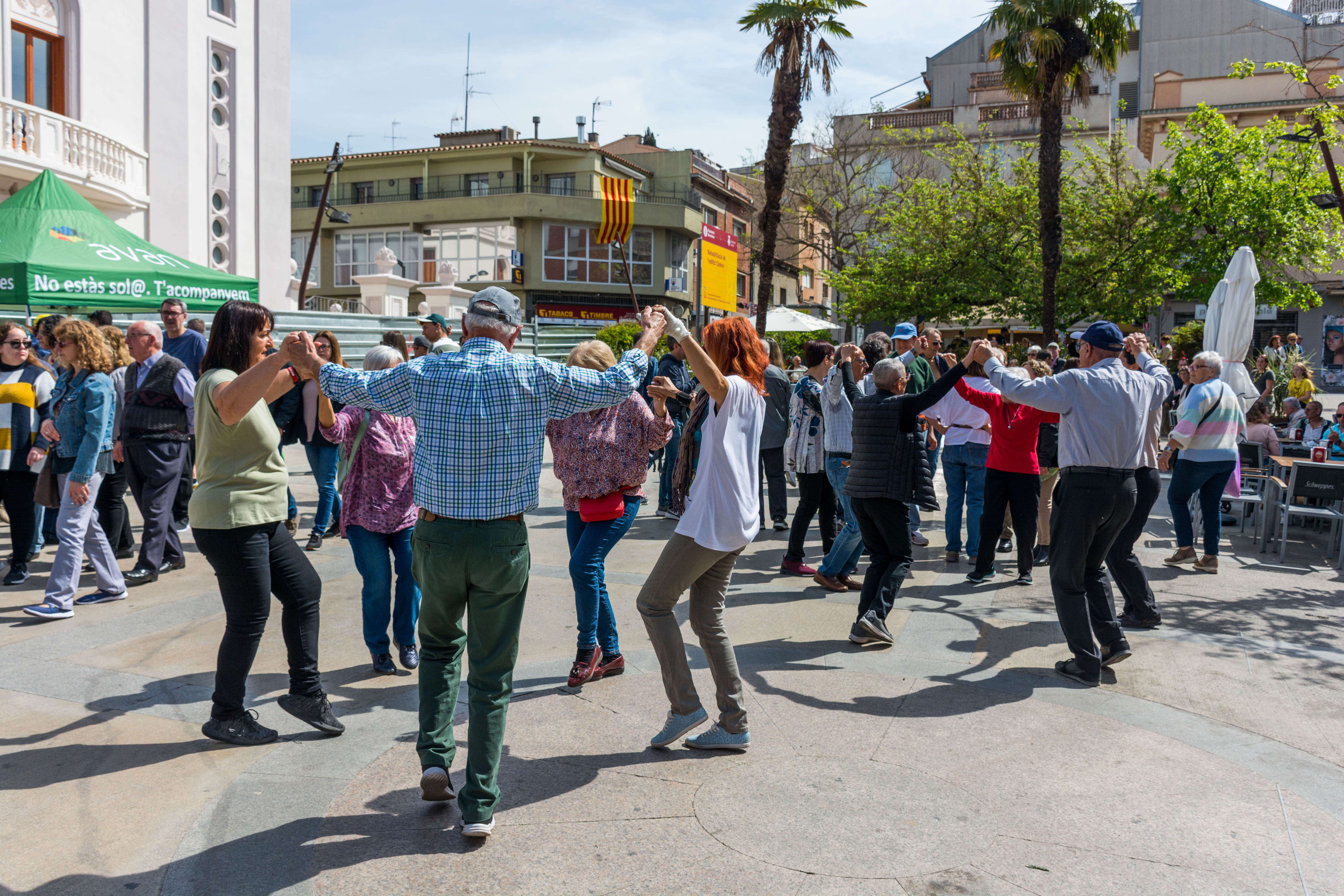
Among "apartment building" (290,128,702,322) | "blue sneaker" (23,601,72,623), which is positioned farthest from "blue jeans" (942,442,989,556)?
"apartment building" (290,128,702,322)

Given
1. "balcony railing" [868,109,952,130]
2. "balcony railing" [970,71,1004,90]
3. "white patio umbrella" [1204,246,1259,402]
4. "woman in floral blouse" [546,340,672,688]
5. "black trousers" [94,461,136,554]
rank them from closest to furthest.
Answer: "woman in floral blouse" [546,340,672,688], "black trousers" [94,461,136,554], "white patio umbrella" [1204,246,1259,402], "balcony railing" [868,109,952,130], "balcony railing" [970,71,1004,90]

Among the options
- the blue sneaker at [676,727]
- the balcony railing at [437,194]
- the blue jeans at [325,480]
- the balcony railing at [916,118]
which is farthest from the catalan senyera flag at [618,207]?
the balcony railing at [916,118]

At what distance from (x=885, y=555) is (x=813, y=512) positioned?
1934 mm

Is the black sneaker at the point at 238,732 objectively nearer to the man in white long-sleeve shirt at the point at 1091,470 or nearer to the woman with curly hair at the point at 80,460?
the woman with curly hair at the point at 80,460

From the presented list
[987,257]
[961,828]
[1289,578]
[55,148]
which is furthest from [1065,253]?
[961,828]

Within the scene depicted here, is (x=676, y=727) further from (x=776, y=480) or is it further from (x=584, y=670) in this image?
(x=776, y=480)

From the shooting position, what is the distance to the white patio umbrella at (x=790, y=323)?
19.2 metres

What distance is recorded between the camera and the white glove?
12.3 feet

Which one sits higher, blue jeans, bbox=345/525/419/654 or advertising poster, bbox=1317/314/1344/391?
advertising poster, bbox=1317/314/1344/391

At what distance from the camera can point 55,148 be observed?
15.4 metres

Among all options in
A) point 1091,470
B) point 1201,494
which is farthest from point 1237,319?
point 1091,470

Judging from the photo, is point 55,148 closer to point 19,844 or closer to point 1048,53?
point 19,844

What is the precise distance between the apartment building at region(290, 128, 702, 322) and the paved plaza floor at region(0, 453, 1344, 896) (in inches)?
1471

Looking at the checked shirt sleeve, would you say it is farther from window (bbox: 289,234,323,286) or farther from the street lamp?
window (bbox: 289,234,323,286)
